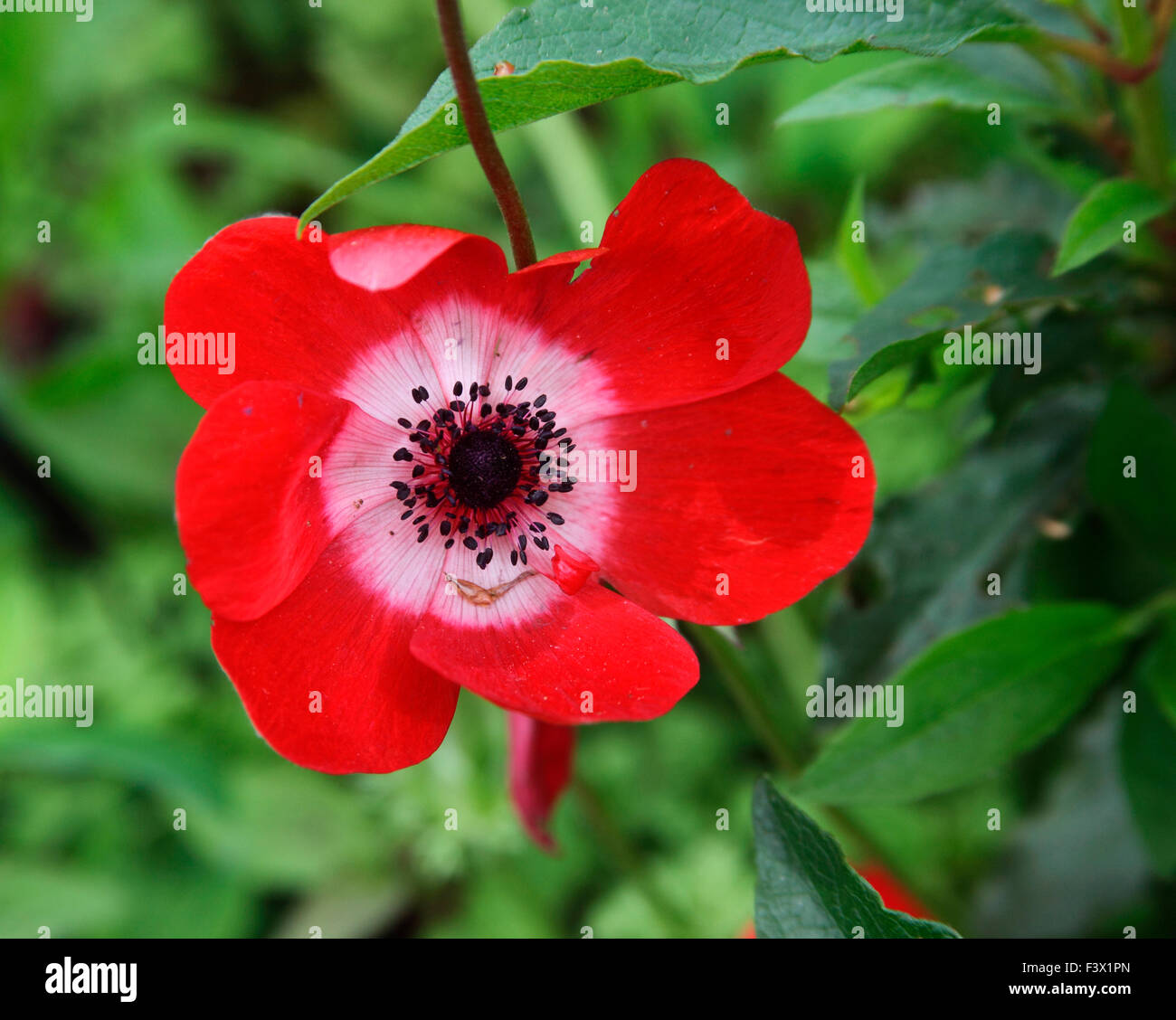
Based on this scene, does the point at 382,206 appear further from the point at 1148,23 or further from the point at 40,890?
the point at 1148,23

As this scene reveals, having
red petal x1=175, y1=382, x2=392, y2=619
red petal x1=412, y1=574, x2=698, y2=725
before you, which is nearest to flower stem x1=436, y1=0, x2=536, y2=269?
red petal x1=175, y1=382, x2=392, y2=619

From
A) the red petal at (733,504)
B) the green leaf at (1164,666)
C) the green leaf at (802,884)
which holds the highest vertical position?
the red petal at (733,504)

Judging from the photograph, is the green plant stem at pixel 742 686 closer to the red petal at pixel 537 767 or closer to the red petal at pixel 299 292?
the red petal at pixel 537 767

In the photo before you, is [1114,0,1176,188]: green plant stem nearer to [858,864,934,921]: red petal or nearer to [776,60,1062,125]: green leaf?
[776,60,1062,125]: green leaf

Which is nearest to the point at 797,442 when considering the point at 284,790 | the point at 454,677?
the point at 454,677

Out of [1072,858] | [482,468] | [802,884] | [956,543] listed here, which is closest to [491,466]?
[482,468]

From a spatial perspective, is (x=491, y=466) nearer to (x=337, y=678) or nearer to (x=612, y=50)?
(x=337, y=678)

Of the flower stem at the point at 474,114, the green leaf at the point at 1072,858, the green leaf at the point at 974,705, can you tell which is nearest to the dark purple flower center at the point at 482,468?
the flower stem at the point at 474,114
